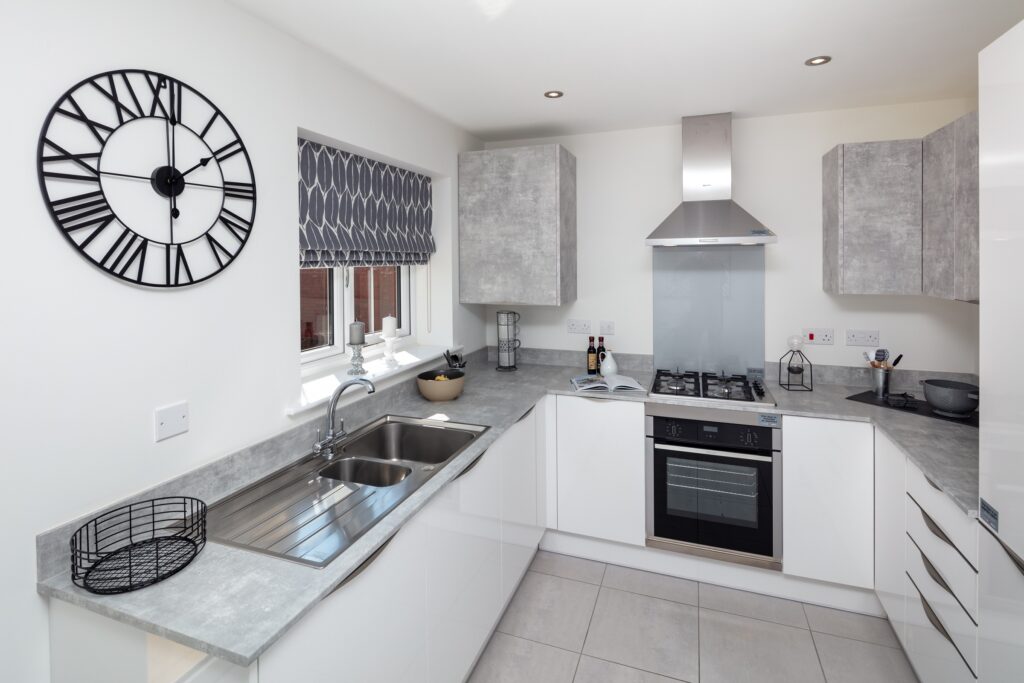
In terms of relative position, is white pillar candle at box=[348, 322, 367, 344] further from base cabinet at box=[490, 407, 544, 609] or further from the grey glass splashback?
the grey glass splashback

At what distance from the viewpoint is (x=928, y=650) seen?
6.09ft

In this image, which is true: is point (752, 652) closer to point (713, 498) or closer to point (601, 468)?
point (713, 498)

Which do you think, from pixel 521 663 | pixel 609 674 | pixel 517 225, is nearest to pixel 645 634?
pixel 609 674

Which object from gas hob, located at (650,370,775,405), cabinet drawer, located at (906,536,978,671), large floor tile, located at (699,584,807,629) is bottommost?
large floor tile, located at (699,584,807,629)

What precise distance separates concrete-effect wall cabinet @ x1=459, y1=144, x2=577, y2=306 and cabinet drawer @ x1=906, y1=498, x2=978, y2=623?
6.15 feet

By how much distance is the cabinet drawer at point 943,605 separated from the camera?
5.03 feet

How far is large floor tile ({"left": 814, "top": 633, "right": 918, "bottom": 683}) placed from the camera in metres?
2.09

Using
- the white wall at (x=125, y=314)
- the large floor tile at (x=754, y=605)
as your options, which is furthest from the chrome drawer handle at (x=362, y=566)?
the large floor tile at (x=754, y=605)

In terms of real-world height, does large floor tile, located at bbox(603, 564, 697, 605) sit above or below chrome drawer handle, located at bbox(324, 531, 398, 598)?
below

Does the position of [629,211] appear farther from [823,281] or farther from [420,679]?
[420,679]

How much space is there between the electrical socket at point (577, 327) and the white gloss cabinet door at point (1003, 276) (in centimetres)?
226

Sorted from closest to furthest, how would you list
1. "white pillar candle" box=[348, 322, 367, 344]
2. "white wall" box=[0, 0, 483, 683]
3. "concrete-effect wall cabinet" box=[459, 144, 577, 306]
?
"white wall" box=[0, 0, 483, 683], "white pillar candle" box=[348, 322, 367, 344], "concrete-effect wall cabinet" box=[459, 144, 577, 306]

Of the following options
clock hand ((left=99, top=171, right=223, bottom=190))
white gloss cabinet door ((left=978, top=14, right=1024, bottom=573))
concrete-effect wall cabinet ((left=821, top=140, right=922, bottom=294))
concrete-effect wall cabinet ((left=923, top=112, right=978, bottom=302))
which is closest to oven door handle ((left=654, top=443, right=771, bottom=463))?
concrete-effect wall cabinet ((left=821, top=140, right=922, bottom=294))

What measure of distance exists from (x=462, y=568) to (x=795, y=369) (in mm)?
2105
